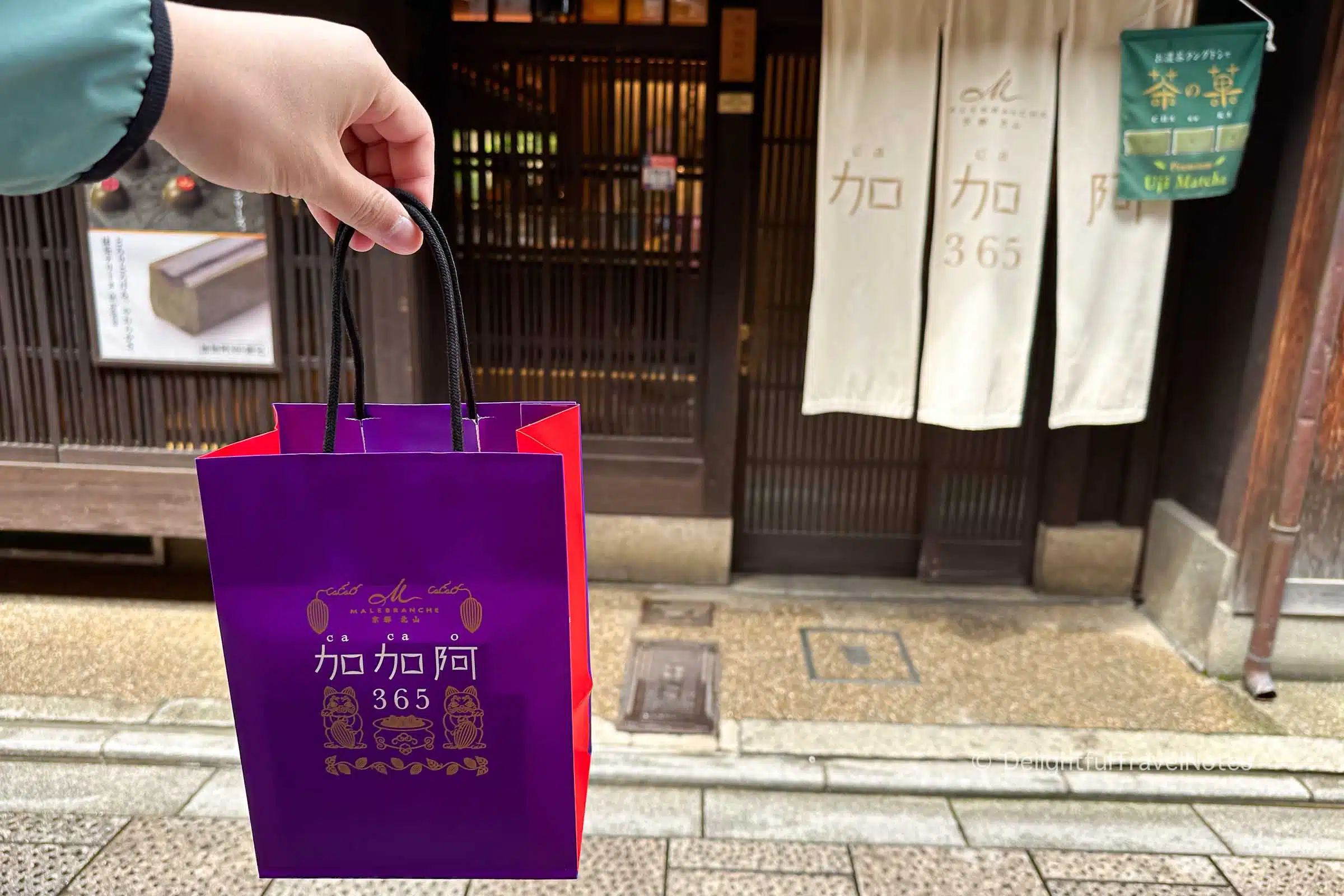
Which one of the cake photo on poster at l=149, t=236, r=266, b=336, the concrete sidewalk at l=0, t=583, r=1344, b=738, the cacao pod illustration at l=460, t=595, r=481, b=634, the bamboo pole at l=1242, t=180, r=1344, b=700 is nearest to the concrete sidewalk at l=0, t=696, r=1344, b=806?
the concrete sidewalk at l=0, t=583, r=1344, b=738

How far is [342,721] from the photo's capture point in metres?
1.18

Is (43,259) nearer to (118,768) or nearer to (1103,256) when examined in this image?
(118,768)

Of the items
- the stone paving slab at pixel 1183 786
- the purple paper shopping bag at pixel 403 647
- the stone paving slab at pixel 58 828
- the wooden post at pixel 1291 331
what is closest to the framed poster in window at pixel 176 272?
the stone paving slab at pixel 58 828

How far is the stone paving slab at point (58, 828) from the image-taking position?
11.1ft

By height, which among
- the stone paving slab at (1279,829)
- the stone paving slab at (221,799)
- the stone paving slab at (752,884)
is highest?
the stone paving slab at (1279,829)

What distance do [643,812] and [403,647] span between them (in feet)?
9.33

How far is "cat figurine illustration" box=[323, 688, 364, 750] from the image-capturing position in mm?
1170

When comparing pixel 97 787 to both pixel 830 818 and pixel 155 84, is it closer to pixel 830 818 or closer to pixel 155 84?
pixel 830 818

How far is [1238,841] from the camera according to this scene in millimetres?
3518

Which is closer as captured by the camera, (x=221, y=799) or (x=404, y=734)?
(x=404, y=734)

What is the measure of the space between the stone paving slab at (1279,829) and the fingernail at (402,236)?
165 inches

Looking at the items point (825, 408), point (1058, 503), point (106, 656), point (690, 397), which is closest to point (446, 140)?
point (690, 397)

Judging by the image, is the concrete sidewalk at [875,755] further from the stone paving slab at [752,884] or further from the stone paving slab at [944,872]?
the stone paving slab at [752,884]

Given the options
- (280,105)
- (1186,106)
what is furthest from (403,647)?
(1186,106)
